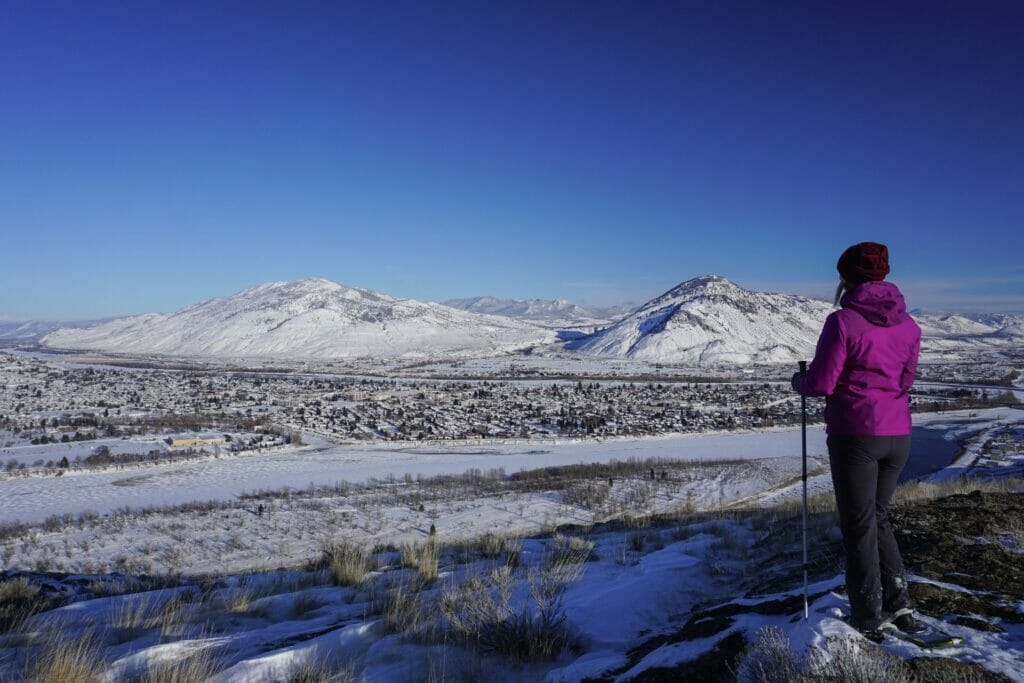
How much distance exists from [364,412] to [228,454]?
18.4m

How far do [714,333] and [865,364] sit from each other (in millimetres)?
137439

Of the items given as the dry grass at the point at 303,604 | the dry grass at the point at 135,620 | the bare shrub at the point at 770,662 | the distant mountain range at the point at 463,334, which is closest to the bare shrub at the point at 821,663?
the bare shrub at the point at 770,662

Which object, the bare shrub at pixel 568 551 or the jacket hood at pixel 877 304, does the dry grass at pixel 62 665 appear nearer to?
the bare shrub at pixel 568 551

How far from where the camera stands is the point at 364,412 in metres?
51.1

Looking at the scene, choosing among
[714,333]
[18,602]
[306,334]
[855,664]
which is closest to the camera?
[855,664]

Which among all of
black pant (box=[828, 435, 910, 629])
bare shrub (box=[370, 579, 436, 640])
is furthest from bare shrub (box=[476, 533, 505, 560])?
black pant (box=[828, 435, 910, 629])

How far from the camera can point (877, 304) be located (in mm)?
2912

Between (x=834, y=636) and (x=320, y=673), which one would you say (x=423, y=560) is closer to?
(x=320, y=673)

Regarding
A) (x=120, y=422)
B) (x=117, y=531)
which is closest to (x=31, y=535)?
(x=117, y=531)

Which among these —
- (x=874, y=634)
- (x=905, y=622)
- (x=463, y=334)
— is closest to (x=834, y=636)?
(x=874, y=634)

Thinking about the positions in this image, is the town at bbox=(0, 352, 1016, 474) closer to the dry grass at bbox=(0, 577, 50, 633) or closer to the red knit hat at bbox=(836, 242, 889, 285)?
the dry grass at bbox=(0, 577, 50, 633)

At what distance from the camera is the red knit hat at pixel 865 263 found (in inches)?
118

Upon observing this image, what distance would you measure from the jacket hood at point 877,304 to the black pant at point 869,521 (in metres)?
0.58

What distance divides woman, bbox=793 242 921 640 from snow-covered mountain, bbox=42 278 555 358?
5372 inches
